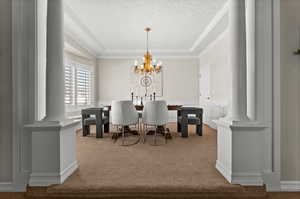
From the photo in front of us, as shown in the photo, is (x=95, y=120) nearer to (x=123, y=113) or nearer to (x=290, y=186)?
(x=123, y=113)

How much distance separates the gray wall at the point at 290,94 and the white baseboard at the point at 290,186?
34 millimetres

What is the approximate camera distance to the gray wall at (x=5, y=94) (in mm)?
1831

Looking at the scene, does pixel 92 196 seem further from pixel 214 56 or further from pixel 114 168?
pixel 214 56

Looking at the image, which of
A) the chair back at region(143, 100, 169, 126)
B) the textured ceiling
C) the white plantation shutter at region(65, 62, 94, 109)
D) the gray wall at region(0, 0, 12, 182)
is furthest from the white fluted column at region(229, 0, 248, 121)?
the white plantation shutter at region(65, 62, 94, 109)

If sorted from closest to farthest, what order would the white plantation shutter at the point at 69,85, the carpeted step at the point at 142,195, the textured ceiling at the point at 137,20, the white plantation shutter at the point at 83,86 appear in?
1. the carpeted step at the point at 142,195
2. the textured ceiling at the point at 137,20
3. the white plantation shutter at the point at 69,85
4. the white plantation shutter at the point at 83,86

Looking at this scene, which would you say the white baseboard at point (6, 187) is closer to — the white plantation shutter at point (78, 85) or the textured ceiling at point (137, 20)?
the textured ceiling at point (137, 20)

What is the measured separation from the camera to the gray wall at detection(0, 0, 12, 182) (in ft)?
6.01

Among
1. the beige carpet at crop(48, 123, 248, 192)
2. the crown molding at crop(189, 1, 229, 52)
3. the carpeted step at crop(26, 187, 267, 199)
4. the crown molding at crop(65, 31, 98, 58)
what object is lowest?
the carpeted step at crop(26, 187, 267, 199)

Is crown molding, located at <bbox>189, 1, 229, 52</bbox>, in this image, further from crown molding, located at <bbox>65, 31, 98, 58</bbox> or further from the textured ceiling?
crown molding, located at <bbox>65, 31, 98, 58</bbox>

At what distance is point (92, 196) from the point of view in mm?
1671

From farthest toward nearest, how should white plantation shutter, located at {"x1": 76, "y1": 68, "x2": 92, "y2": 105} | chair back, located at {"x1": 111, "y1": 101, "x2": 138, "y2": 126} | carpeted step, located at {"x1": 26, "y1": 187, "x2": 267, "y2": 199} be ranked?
white plantation shutter, located at {"x1": 76, "y1": 68, "x2": 92, "y2": 105} < chair back, located at {"x1": 111, "y1": 101, "x2": 138, "y2": 126} < carpeted step, located at {"x1": 26, "y1": 187, "x2": 267, "y2": 199}

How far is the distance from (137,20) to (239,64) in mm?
2666

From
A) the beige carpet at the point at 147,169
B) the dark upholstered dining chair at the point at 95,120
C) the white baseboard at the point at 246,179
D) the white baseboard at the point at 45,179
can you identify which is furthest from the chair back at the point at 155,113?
the white baseboard at the point at 45,179

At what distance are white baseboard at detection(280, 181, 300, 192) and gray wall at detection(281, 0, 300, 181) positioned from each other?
1.3 inches
